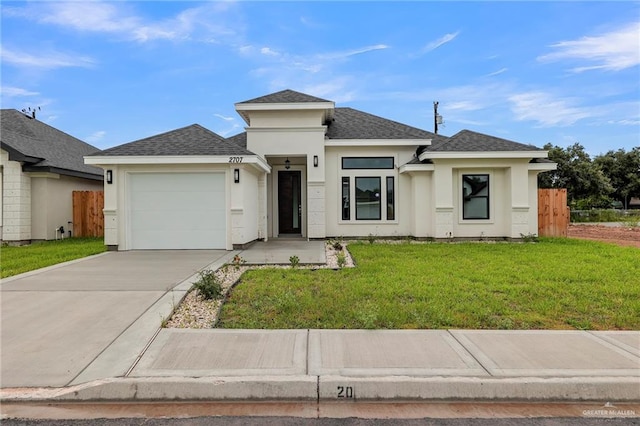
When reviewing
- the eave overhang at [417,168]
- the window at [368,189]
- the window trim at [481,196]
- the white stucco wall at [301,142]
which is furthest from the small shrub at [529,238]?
the white stucco wall at [301,142]

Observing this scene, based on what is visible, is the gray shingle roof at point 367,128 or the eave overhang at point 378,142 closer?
the eave overhang at point 378,142

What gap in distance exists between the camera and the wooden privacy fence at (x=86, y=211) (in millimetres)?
16516

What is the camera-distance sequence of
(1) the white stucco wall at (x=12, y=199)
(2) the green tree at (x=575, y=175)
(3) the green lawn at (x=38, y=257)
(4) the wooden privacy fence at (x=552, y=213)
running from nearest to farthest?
(3) the green lawn at (x=38, y=257)
(1) the white stucco wall at (x=12, y=199)
(4) the wooden privacy fence at (x=552, y=213)
(2) the green tree at (x=575, y=175)

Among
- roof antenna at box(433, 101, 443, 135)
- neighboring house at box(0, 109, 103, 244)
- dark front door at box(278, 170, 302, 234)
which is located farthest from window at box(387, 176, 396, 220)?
roof antenna at box(433, 101, 443, 135)

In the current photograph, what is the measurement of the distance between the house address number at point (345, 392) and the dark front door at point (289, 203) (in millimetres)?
12678

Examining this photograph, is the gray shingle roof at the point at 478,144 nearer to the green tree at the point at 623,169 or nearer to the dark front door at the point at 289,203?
the dark front door at the point at 289,203

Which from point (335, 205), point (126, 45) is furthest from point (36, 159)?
point (335, 205)

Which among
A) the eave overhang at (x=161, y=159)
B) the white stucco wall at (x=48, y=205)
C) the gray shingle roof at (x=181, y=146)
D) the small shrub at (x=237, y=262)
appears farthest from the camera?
the white stucco wall at (x=48, y=205)

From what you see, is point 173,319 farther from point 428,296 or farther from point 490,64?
point 490,64

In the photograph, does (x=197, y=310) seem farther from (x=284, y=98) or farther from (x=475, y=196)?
(x=475, y=196)

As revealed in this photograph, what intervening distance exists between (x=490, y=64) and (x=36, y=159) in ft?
64.6

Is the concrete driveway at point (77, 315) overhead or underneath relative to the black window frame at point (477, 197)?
underneath

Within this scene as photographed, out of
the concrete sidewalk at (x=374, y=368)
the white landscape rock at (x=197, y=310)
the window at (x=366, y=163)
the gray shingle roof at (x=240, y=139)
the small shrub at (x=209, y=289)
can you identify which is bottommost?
the concrete sidewalk at (x=374, y=368)

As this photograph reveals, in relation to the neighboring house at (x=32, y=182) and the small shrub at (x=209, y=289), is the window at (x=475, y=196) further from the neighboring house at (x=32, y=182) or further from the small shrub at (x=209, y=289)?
the neighboring house at (x=32, y=182)
